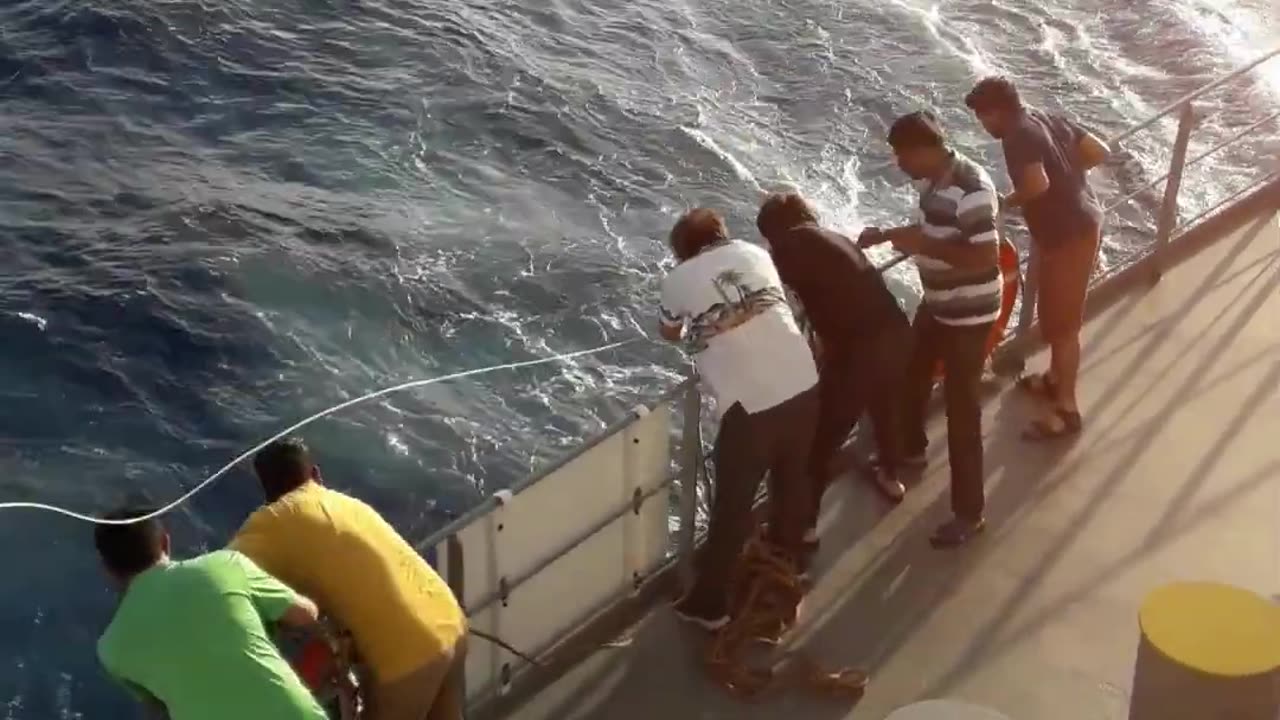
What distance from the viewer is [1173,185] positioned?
8.66 m

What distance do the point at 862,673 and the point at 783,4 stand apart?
60.1 feet

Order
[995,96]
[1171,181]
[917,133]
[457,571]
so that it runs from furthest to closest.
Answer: [1171,181] < [995,96] < [917,133] < [457,571]

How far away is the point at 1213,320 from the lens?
8578 mm

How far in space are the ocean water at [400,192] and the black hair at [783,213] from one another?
18.0 ft

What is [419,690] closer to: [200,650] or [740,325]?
[200,650]

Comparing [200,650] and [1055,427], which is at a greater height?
[200,650]

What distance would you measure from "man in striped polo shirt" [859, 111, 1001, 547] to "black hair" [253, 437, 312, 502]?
8.62 feet

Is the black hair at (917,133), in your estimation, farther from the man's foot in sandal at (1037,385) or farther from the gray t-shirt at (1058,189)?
the man's foot in sandal at (1037,385)

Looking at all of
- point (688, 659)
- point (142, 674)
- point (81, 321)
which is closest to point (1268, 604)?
point (688, 659)

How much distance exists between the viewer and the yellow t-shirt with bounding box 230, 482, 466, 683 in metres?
4.75

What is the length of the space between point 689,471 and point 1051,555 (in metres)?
1.67

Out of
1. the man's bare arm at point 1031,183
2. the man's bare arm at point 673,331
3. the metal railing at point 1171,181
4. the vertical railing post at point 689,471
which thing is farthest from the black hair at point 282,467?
the metal railing at point 1171,181

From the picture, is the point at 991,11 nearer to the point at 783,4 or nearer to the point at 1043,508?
the point at 783,4

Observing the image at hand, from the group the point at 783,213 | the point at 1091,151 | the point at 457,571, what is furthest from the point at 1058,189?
the point at 457,571
